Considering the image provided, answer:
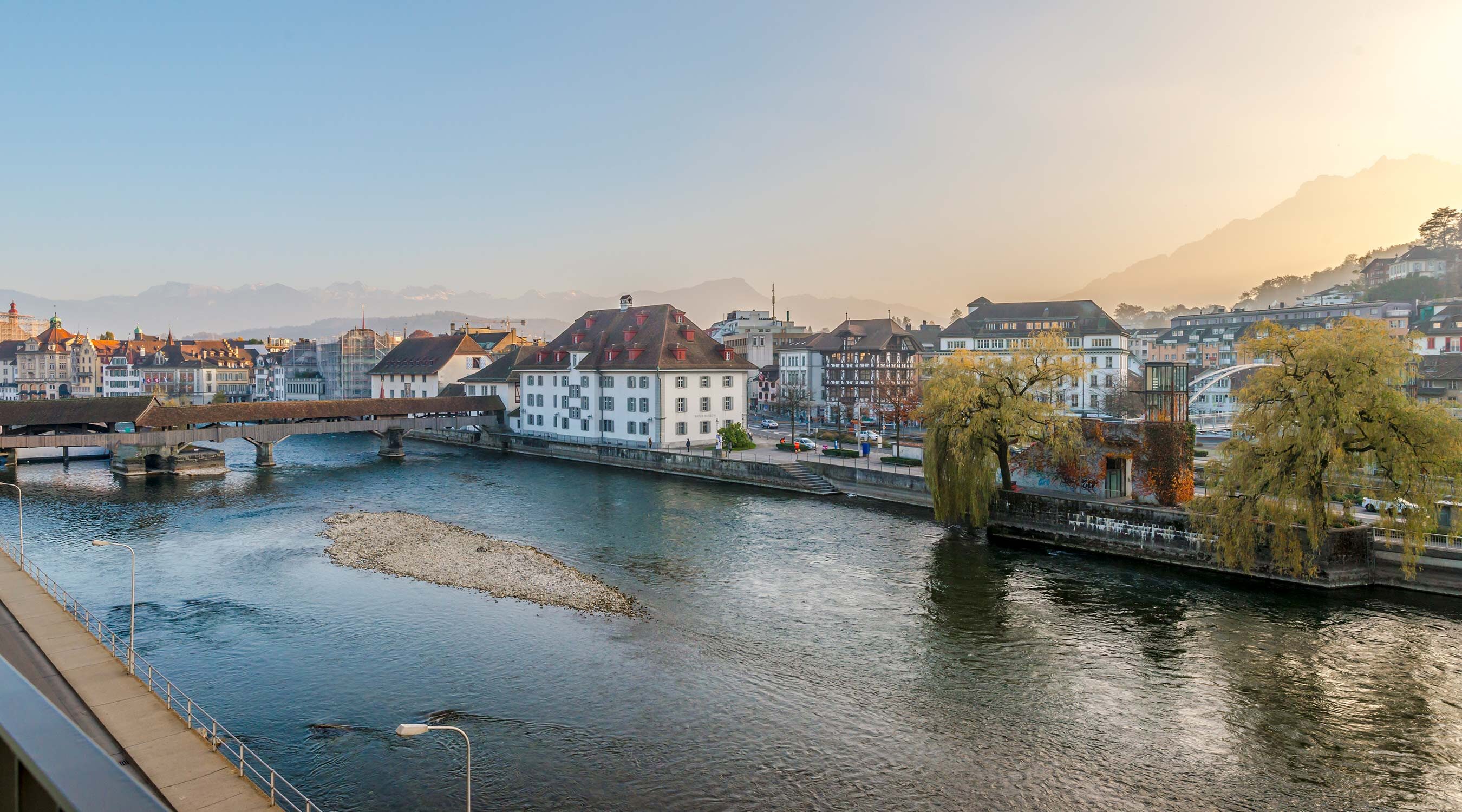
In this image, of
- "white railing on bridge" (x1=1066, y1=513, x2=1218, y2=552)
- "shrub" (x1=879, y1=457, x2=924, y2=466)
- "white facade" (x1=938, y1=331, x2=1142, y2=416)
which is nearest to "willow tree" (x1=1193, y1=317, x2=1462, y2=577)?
"white railing on bridge" (x1=1066, y1=513, x2=1218, y2=552)

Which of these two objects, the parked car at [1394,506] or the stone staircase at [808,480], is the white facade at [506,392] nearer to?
the stone staircase at [808,480]

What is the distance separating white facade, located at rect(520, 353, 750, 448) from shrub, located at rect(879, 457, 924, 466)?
60.7 ft

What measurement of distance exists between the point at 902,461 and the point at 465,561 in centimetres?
3339

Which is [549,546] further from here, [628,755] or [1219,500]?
[1219,500]

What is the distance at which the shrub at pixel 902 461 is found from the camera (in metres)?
60.5

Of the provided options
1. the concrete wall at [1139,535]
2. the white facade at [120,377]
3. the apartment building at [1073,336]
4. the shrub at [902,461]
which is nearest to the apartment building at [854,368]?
the apartment building at [1073,336]

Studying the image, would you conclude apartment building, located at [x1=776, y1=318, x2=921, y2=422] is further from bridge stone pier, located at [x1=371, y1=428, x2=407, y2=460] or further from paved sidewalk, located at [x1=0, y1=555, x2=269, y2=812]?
paved sidewalk, located at [x1=0, y1=555, x2=269, y2=812]

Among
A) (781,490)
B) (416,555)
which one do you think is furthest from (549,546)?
(781,490)

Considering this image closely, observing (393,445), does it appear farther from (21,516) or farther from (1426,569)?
(1426,569)

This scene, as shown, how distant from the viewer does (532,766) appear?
821 inches

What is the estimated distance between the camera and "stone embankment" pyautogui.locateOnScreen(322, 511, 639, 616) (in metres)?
34.4

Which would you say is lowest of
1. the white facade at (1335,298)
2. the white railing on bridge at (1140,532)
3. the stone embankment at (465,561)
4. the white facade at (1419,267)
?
the stone embankment at (465,561)

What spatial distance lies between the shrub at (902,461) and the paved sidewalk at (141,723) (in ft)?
155

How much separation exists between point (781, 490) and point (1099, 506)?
75.7 ft
